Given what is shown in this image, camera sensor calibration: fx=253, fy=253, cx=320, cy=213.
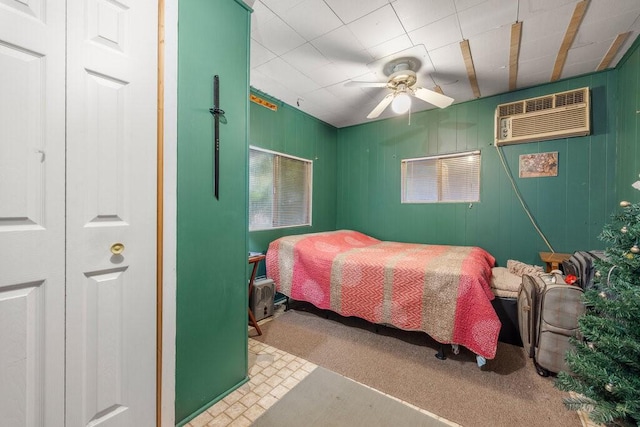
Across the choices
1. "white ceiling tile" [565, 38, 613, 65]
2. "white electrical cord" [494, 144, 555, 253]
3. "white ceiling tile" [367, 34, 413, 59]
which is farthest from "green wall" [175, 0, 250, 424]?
"white electrical cord" [494, 144, 555, 253]

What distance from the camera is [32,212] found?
3.10ft

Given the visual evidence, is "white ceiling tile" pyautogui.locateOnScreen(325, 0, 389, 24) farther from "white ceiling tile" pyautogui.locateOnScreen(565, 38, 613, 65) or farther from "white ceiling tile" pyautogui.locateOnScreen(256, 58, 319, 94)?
"white ceiling tile" pyautogui.locateOnScreen(565, 38, 613, 65)

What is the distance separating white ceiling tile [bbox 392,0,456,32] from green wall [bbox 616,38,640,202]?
1.71m

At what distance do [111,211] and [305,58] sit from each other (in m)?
2.13

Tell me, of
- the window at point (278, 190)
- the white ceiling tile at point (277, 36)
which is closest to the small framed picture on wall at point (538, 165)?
the window at point (278, 190)

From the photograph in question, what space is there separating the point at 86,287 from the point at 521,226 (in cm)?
388

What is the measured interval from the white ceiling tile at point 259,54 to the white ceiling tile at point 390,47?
3.04ft

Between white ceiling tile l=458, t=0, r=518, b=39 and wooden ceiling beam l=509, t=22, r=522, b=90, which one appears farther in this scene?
wooden ceiling beam l=509, t=22, r=522, b=90

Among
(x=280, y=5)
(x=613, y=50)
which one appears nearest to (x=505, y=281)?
(x=613, y=50)

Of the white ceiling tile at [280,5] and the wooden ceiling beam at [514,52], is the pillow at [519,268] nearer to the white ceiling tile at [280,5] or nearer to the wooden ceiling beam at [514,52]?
the wooden ceiling beam at [514,52]

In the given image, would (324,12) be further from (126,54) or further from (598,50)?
(598,50)

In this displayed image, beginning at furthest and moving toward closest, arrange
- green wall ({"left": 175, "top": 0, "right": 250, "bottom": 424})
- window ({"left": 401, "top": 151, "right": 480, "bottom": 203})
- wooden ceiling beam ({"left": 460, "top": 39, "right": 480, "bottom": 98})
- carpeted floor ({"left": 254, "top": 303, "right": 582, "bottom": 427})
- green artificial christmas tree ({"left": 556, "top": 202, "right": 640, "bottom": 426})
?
window ({"left": 401, "top": 151, "right": 480, "bottom": 203}), wooden ceiling beam ({"left": 460, "top": 39, "right": 480, "bottom": 98}), carpeted floor ({"left": 254, "top": 303, "right": 582, "bottom": 427}), green wall ({"left": 175, "top": 0, "right": 250, "bottom": 424}), green artificial christmas tree ({"left": 556, "top": 202, "right": 640, "bottom": 426})

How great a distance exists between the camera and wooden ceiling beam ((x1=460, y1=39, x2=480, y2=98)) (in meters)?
2.21

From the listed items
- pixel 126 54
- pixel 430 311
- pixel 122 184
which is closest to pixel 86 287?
pixel 122 184
